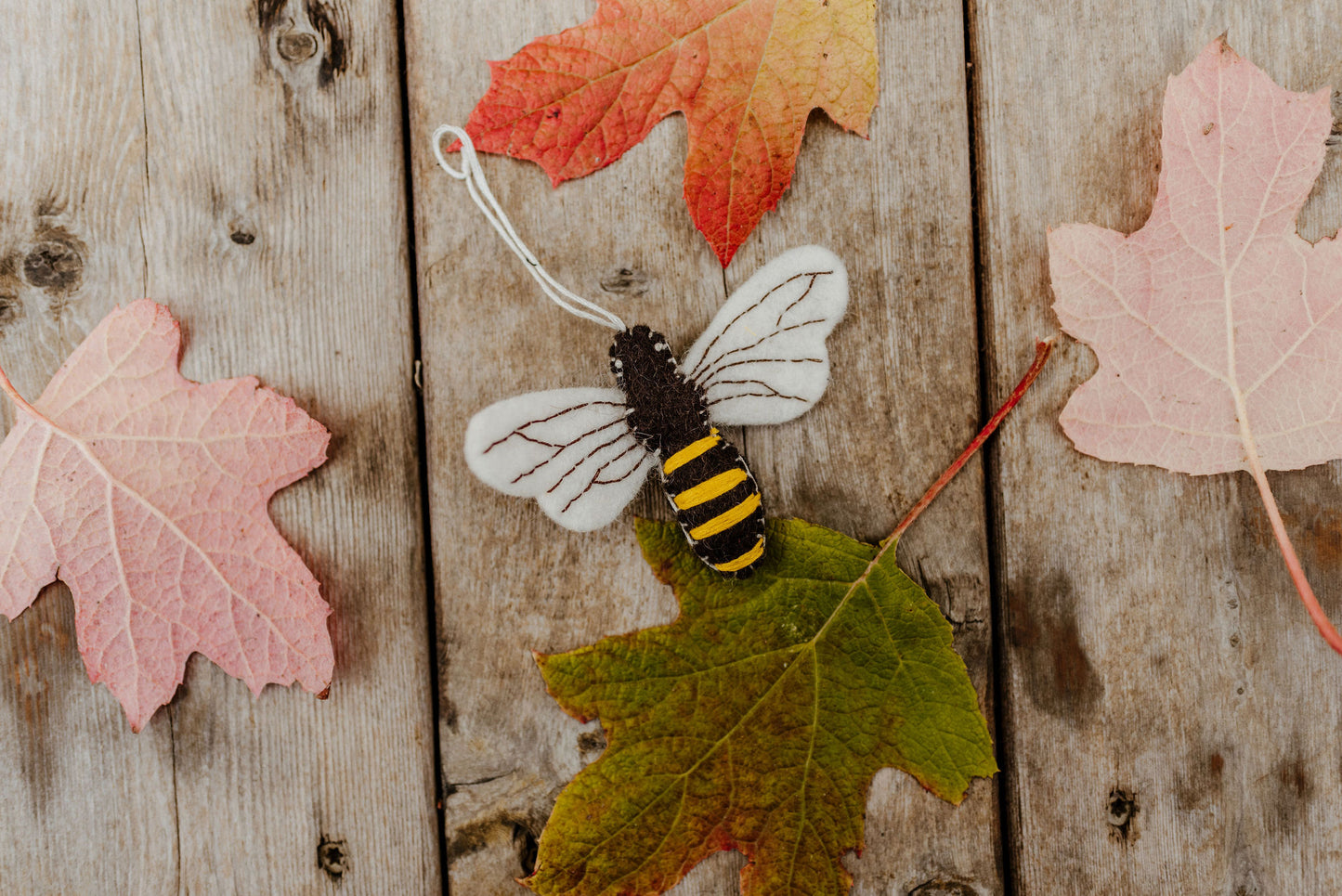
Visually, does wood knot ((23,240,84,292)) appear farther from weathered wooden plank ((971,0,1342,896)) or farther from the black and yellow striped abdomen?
weathered wooden plank ((971,0,1342,896))

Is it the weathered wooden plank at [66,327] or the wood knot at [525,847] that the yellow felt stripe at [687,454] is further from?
the weathered wooden plank at [66,327]

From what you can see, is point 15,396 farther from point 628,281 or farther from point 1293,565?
point 1293,565

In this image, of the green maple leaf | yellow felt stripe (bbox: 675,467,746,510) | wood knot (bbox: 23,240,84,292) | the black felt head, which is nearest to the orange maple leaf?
the black felt head

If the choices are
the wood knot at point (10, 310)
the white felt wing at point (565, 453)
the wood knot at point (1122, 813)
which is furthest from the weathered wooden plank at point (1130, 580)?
the wood knot at point (10, 310)

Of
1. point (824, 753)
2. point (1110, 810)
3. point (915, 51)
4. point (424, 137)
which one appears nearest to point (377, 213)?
point (424, 137)

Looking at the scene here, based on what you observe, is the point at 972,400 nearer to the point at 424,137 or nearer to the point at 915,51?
the point at 915,51

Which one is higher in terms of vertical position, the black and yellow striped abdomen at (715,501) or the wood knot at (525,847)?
the black and yellow striped abdomen at (715,501)
